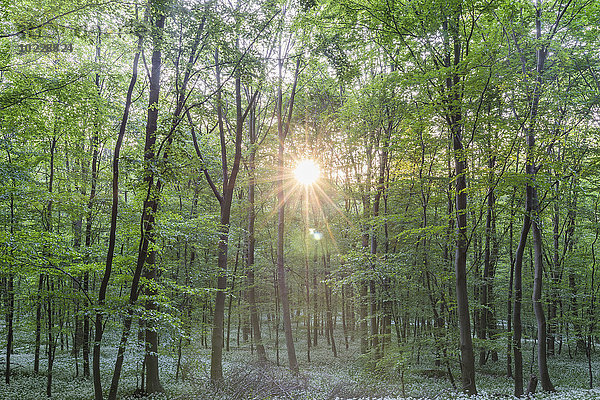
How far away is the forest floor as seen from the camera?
29.9ft

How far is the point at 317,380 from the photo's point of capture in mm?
13180

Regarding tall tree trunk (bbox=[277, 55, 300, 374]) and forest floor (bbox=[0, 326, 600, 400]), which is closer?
forest floor (bbox=[0, 326, 600, 400])

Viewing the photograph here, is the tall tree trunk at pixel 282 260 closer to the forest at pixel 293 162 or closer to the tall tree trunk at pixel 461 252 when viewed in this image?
the forest at pixel 293 162

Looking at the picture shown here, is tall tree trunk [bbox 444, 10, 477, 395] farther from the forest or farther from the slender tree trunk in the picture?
the slender tree trunk

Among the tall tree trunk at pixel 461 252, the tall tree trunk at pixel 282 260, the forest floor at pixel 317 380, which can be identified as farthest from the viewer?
the tall tree trunk at pixel 282 260

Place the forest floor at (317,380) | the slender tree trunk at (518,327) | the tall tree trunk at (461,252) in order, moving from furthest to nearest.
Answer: the slender tree trunk at (518,327)
the forest floor at (317,380)
the tall tree trunk at (461,252)

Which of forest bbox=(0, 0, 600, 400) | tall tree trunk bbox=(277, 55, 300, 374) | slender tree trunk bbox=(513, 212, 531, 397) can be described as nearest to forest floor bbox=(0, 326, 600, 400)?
forest bbox=(0, 0, 600, 400)

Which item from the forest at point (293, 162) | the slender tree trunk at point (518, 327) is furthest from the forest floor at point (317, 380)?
the slender tree trunk at point (518, 327)

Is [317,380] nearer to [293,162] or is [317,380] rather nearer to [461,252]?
[461,252]

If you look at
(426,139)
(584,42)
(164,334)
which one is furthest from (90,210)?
(584,42)

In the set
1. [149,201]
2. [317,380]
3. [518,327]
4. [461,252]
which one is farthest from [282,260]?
[518,327]

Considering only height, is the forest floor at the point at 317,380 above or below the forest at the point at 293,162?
below

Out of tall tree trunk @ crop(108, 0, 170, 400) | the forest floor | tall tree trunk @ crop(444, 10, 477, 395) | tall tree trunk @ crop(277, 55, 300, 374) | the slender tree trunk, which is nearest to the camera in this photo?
tall tree trunk @ crop(108, 0, 170, 400)

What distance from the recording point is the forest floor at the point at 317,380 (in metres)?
9.10
